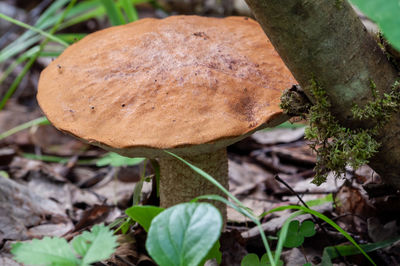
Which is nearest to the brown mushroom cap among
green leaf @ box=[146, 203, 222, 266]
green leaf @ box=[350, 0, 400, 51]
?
green leaf @ box=[146, 203, 222, 266]

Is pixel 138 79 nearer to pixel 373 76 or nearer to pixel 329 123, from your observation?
pixel 329 123

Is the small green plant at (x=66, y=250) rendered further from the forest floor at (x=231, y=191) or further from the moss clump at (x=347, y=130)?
the moss clump at (x=347, y=130)

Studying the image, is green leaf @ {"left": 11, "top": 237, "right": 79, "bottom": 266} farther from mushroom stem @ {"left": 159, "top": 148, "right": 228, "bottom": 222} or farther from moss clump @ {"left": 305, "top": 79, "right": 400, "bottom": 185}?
moss clump @ {"left": 305, "top": 79, "right": 400, "bottom": 185}

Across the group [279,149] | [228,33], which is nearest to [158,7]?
[279,149]

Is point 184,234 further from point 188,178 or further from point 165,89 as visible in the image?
point 188,178

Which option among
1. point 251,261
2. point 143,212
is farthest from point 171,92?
point 251,261
